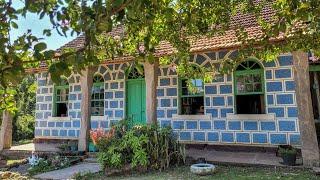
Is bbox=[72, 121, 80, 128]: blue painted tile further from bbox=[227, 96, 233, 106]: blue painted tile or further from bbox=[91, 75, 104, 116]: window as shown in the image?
bbox=[227, 96, 233, 106]: blue painted tile

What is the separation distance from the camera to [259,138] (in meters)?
11.1

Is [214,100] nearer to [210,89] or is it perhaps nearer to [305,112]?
[210,89]

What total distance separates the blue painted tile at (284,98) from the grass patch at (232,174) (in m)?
2.65

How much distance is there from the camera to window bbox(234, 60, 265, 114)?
11.3m

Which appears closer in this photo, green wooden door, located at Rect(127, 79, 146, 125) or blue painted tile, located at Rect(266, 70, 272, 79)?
blue painted tile, located at Rect(266, 70, 272, 79)

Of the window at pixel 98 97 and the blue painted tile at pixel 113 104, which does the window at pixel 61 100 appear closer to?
the window at pixel 98 97

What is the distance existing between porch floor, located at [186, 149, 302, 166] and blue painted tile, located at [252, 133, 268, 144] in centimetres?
43

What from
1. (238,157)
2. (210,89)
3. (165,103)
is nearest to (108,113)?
(165,103)

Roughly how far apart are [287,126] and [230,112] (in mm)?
1956

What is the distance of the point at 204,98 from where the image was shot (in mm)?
12211

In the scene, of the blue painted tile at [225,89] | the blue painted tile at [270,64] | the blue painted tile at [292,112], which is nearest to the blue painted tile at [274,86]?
the blue painted tile at [270,64]

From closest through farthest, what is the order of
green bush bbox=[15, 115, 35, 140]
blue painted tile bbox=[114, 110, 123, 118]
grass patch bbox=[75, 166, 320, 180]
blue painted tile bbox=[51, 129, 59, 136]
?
grass patch bbox=[75, 166, 320, 180], blue painted tile bbox=[114, 110, 123, 118], blue painted tile bbox=[51, 129, 59, 136], green bush bbox=[15, 115, 35, 140]

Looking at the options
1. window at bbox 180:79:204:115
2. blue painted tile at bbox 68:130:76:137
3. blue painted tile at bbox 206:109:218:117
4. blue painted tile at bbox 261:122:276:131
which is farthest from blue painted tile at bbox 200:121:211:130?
blue painted tile at bbox 68:130:76:137

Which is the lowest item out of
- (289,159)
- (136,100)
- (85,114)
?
(289,159)
